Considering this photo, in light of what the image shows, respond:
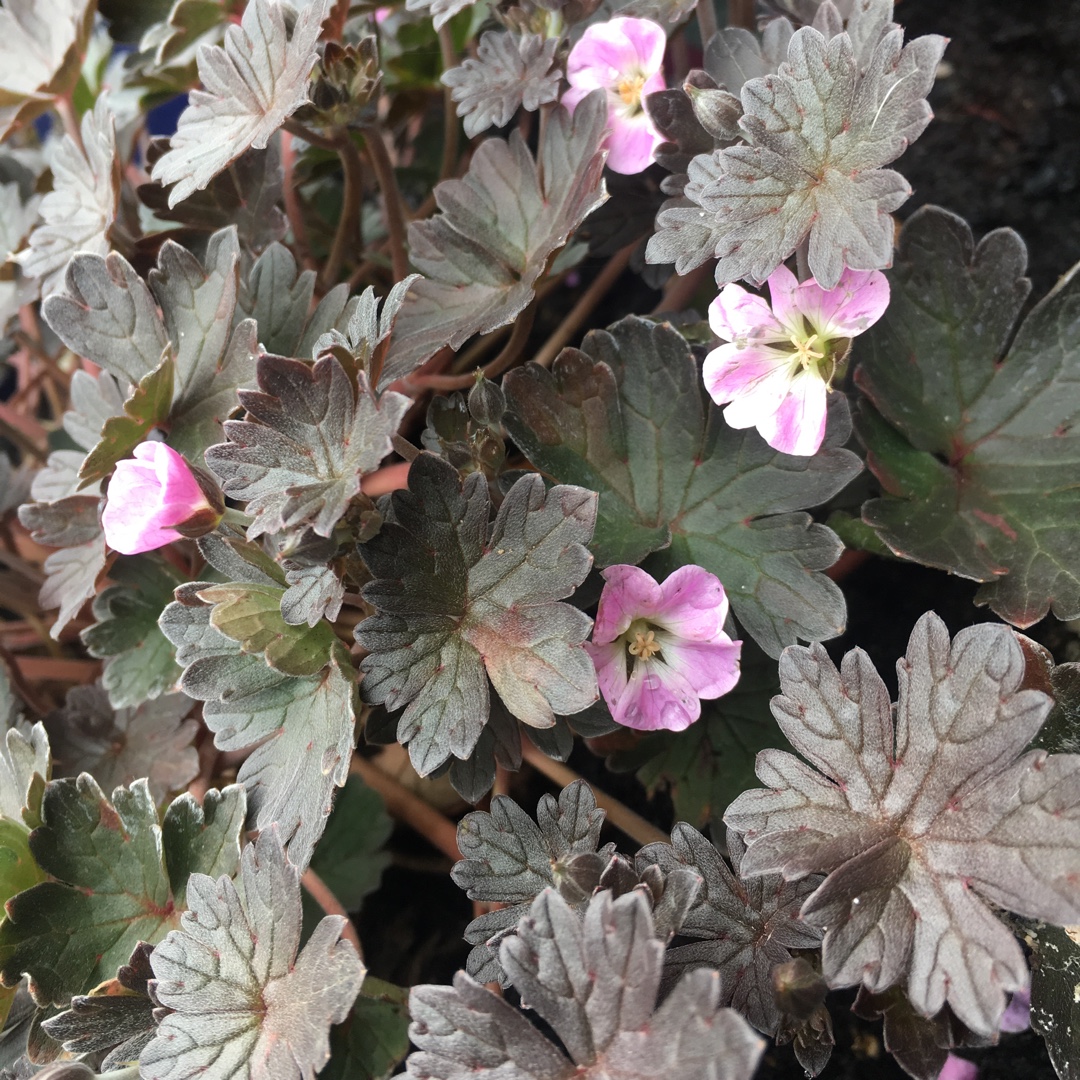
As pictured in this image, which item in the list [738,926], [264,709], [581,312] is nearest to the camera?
[738,926]

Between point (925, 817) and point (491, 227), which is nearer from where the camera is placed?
point (925, 817)

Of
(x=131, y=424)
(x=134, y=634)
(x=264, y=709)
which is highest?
(x=131, y=424)

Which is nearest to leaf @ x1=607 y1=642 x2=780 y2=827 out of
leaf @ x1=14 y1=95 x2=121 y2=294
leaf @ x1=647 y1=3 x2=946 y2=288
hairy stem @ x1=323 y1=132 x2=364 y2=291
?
leaf @ x1=647 y1=3 x2=946 y2=288

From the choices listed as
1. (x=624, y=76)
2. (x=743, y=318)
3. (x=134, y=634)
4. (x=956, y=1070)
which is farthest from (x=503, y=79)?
(x=956, y=1070)

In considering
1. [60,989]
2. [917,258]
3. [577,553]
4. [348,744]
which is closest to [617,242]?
[917,258]

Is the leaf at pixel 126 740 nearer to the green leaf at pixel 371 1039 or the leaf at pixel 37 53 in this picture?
the green leaf at pixel 371 1039

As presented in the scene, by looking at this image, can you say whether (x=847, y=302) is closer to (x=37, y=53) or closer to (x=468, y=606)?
(x=468, y=606)

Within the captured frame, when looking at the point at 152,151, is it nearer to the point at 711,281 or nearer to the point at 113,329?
the point at 113,329
